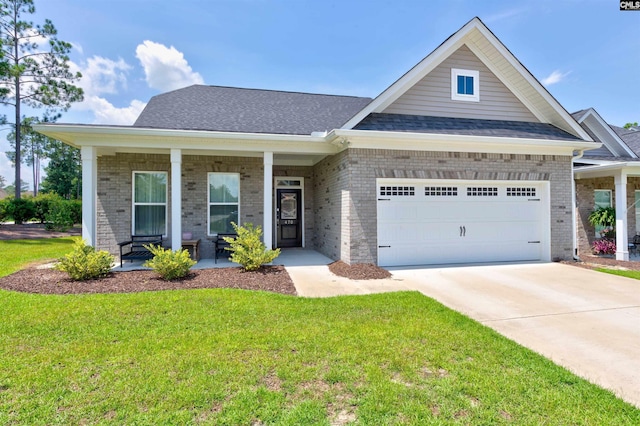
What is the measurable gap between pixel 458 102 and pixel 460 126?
903 millimetres

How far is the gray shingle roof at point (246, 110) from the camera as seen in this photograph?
29.7 ft

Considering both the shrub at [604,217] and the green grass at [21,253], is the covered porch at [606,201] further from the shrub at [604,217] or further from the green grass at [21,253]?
the green grass at [21,253]

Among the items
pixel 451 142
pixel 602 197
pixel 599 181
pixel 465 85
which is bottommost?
pixel 602 197

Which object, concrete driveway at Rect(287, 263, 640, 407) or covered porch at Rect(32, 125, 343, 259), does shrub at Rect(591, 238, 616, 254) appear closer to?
concrete driveway at Rect(287, 263, 640, 407)

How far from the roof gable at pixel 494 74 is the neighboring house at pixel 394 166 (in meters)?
0.03

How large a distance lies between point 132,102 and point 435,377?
72.1 feet

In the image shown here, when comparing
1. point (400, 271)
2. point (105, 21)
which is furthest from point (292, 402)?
point (105, 21)

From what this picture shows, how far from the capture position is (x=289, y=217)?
1207cm

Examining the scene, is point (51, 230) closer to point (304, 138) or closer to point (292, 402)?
point (304, 138)

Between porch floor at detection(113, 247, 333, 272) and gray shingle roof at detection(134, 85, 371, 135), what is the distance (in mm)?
3529

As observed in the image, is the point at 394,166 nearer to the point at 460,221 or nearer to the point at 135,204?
the point at 460,221

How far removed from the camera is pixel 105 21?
9.71 metres

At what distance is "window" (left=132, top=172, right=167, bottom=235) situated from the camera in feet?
31.1

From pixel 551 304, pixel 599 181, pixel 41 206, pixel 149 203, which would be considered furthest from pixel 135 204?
pixel 41 206
